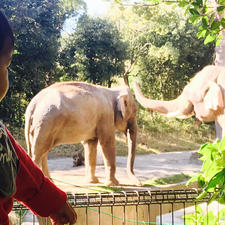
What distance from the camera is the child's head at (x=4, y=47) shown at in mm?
904

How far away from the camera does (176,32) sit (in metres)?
13.6

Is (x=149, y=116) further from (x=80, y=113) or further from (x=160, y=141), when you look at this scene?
(x=80, y=113)

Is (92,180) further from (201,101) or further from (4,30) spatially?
(4,30)

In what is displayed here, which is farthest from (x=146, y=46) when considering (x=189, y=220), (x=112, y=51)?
(x=189, y=220)

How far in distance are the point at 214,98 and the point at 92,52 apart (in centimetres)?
818

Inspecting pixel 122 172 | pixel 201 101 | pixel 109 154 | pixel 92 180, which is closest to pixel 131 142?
pixel 109 154

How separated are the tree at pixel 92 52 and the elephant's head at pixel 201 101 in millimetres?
7060

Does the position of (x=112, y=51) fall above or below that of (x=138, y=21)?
below

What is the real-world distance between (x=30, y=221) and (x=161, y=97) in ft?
37.8

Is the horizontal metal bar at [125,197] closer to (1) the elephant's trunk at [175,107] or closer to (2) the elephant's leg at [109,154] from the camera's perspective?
(1) the elephant's trunk at [175,107]

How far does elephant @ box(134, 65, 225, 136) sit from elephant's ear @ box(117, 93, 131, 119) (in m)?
0.90

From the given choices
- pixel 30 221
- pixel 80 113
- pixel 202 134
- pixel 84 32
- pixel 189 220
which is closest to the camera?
pixel 189 220

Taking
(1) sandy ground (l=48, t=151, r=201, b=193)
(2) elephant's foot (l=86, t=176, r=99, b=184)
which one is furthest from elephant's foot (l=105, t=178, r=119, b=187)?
(2) elephant's foot (l=86, t=176, r=99, b=184)

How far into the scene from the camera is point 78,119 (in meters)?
4.69
